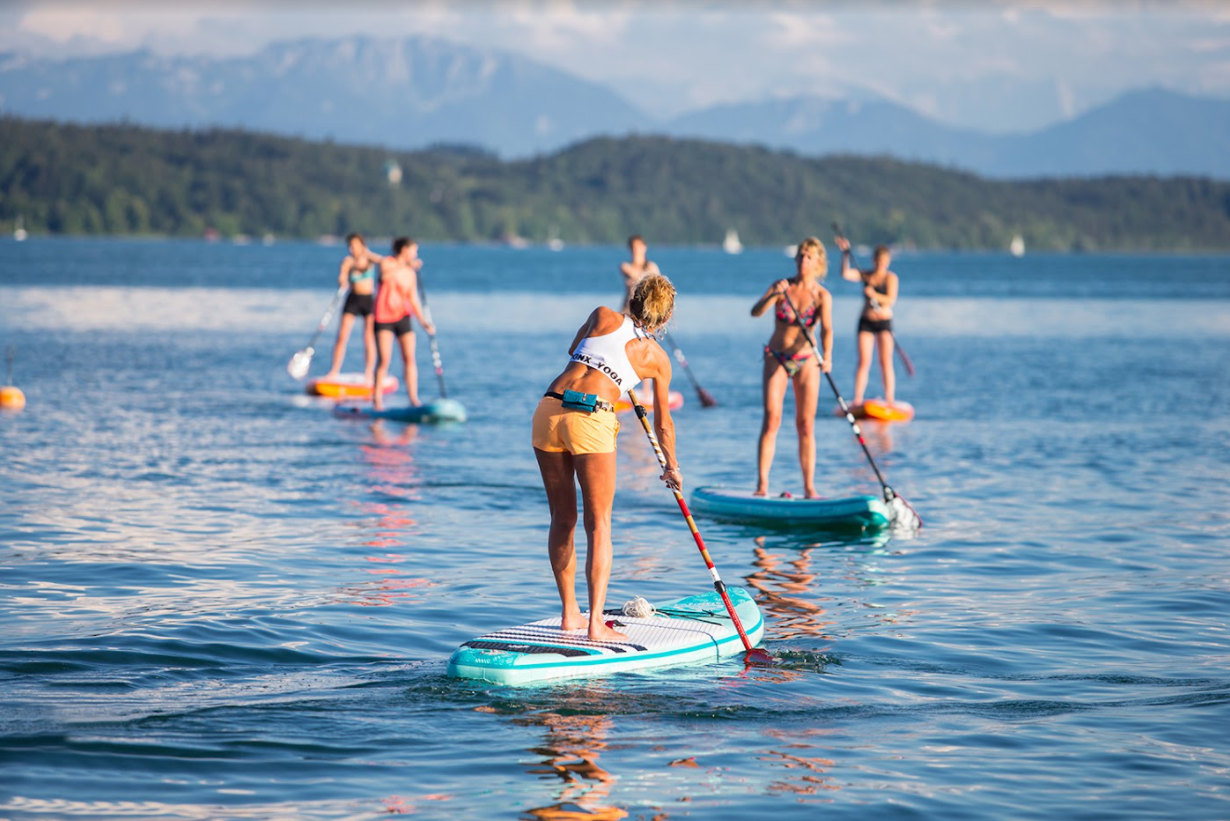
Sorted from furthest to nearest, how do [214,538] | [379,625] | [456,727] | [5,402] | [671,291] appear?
[5,402], [214,538], [379,625], [671,291], [456,727]

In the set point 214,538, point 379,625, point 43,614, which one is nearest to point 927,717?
point 379,625

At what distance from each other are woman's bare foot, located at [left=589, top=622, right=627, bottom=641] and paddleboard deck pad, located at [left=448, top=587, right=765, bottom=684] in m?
0.04

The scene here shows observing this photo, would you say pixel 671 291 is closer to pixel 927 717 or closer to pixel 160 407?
pixel 927 717

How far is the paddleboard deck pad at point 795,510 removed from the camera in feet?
44.6

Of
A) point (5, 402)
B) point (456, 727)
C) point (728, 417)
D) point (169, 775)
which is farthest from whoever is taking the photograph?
point (728, 417)

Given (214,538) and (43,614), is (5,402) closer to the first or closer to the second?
(214,538)

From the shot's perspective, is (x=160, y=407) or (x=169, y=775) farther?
(x=160, y=407)

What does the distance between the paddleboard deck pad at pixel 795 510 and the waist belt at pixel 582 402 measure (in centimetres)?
565

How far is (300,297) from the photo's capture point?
6931 cm

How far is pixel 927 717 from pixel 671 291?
2.85 m

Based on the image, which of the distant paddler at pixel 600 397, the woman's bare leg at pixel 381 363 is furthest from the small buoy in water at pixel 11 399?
the distant paddler at pixel 600 397

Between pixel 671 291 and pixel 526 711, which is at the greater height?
pixel 671 291

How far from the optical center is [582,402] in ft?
27.6

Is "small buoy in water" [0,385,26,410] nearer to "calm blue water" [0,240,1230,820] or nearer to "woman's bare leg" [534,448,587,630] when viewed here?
"calm blue water" [0,240,1230,820]
